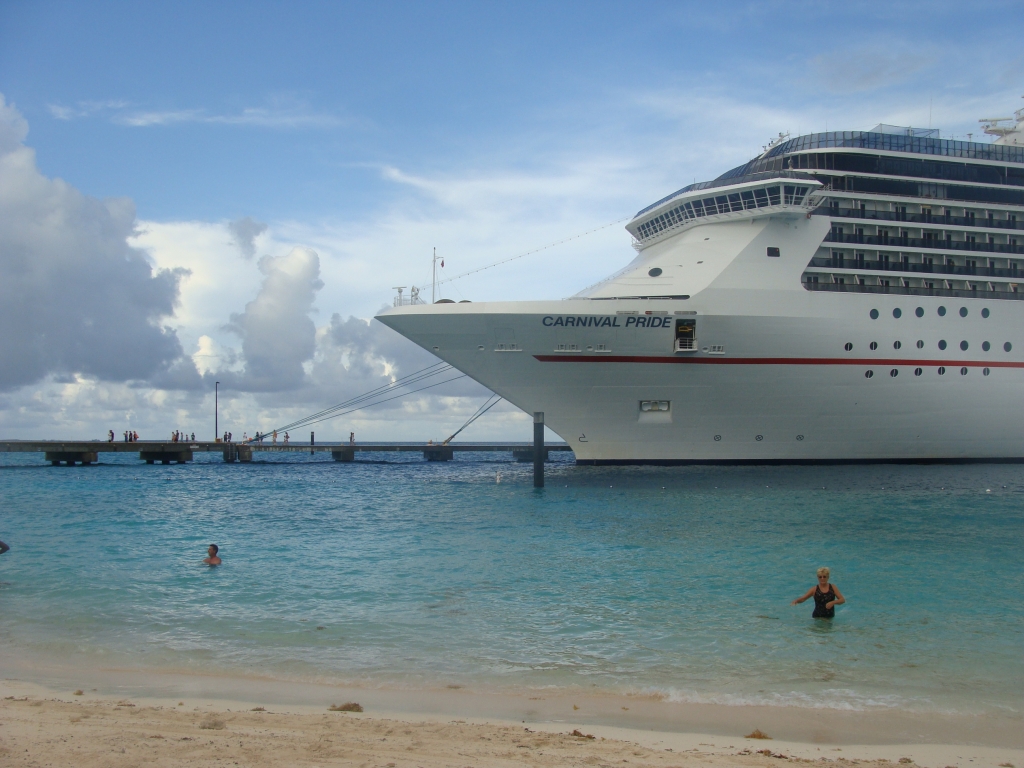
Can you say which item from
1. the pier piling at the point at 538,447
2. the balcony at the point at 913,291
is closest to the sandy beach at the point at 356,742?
the pier piling at the point at 538,447

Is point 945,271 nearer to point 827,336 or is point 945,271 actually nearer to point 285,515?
point 827,336

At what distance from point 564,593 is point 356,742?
632 cm

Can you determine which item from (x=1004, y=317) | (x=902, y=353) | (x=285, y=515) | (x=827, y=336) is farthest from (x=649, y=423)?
(x=1004, y=317)

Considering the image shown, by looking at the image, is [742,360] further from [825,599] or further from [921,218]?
[825,599]

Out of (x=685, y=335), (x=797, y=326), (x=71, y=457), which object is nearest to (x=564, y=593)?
(x=685, y=335)

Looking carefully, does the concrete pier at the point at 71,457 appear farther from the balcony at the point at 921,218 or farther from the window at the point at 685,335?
the balcony at the point at 921,218

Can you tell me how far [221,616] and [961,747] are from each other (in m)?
9.01

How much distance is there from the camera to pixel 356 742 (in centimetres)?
547

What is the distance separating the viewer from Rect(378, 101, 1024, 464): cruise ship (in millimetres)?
25922

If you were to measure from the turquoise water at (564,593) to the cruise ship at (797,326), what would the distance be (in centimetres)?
430

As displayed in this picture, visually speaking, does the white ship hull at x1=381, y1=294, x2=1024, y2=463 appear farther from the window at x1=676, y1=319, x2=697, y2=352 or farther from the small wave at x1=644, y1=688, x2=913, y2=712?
the small wave at x1=644, y1=688, x2=913, y2=712

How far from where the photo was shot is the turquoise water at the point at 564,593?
313 inches

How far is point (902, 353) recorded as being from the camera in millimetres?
27734

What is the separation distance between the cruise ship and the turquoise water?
4.30m
